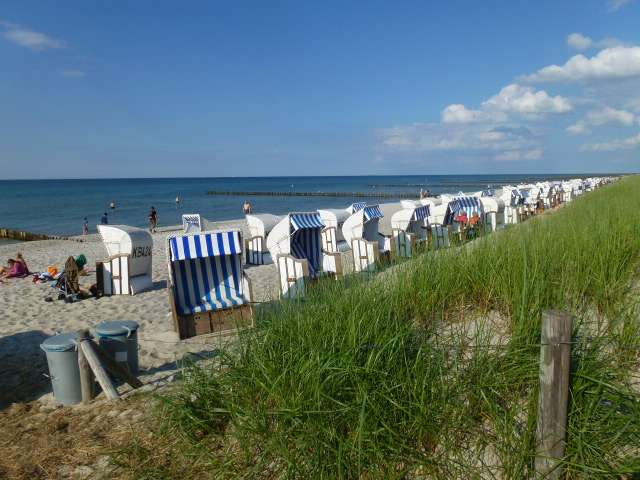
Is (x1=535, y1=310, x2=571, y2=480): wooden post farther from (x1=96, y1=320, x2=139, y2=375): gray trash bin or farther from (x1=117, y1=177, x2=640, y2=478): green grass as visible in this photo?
(x1=96, y1=320, x2=139, y2=375): gray trash bin

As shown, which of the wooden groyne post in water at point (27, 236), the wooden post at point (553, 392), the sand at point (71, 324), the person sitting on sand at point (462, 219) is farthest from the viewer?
the wooden groyne post in water at point (27, 236)

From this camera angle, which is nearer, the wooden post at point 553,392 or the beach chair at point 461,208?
the wooden post at point 553,392

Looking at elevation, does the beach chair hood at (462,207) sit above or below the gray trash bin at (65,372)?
above

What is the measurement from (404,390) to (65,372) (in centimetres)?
321

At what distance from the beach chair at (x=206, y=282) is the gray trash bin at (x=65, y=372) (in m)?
1.78

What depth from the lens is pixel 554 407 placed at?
218cm

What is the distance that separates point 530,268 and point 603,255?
823 mm

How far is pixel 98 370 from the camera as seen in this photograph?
411 centimetres

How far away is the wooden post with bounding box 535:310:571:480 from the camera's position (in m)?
2.09

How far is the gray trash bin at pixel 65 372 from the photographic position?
Answer: 4254 mm

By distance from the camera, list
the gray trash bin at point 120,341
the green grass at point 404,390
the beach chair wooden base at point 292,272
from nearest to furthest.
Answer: the green grass at point 404,390, the gray trash bin at point 120,341, the beach chair wooden base at point 292,272

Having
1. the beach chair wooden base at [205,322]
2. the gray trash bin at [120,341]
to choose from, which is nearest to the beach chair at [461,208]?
the beach chair wooden base at [205,322]

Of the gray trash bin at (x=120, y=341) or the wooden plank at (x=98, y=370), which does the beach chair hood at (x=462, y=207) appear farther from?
the wooden plank at (x=98, y=370)

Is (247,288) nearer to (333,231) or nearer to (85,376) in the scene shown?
(85,376)
